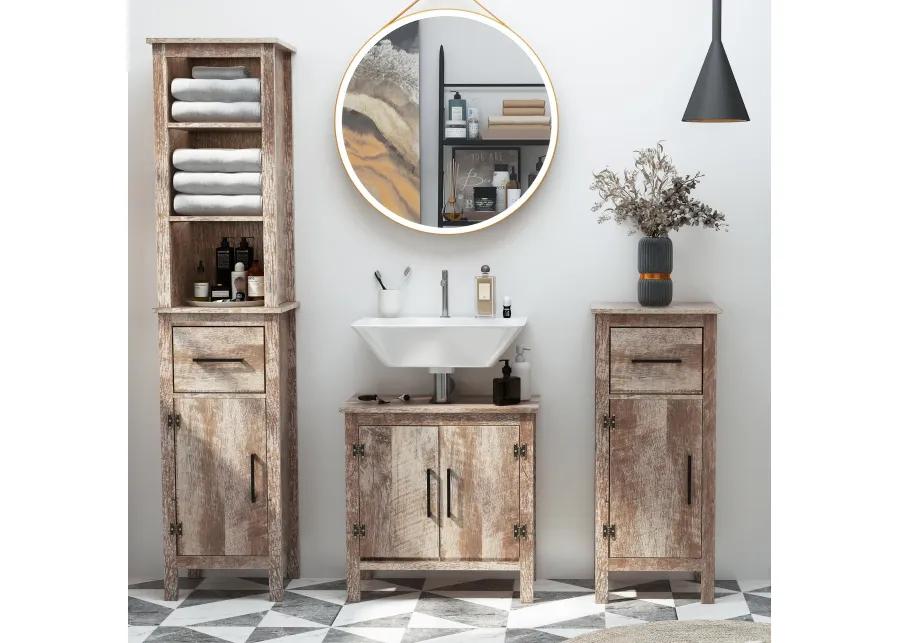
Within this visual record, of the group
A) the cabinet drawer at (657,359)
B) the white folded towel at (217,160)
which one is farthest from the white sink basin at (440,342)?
the white folded towel at (217,160)

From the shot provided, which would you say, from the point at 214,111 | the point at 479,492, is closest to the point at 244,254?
the point at 214,111

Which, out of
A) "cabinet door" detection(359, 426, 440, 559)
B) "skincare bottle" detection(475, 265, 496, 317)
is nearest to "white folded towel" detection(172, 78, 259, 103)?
"skincare bottle" detection(475, 265, 496, 317)

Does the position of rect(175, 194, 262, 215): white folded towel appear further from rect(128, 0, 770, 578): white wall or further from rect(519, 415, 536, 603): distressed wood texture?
rect(519, 415, 536, 603): distressed wood texture

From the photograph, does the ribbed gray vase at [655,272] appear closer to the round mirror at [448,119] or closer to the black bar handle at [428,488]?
the round mirror at [448,119]

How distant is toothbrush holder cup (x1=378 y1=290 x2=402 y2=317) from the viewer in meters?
3.93

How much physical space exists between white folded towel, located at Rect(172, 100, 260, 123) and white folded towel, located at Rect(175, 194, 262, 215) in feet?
0.98

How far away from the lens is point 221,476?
3.75 m

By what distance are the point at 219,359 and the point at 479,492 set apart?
114 cm

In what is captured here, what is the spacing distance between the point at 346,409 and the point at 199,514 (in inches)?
28.7

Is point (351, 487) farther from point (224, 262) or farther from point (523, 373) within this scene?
point (224, 262)

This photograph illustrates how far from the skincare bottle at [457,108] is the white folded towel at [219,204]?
0.85 metres
